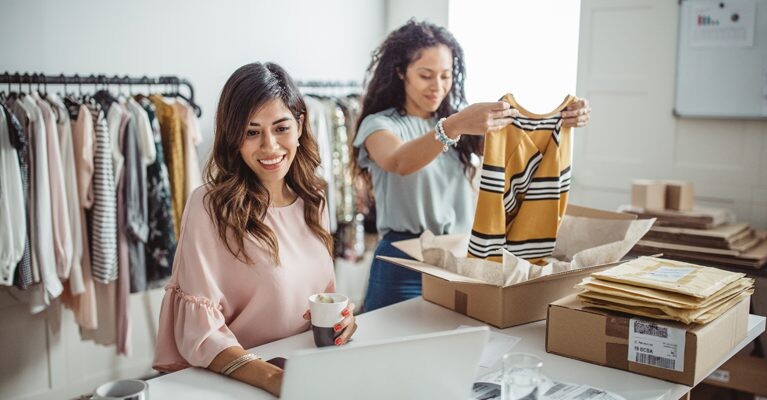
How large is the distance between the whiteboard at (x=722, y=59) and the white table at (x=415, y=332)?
5.55 feet

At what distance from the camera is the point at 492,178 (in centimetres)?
200

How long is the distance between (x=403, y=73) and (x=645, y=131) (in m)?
1.73

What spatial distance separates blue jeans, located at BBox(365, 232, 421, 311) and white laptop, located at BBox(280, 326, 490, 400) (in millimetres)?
1031

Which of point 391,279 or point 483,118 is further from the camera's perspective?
point 391,279

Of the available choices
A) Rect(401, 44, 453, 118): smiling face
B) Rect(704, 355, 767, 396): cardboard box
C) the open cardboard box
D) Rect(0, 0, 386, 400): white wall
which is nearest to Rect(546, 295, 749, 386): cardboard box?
the open cardboard box

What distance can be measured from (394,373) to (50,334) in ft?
8.46

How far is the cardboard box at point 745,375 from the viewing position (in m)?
2.87

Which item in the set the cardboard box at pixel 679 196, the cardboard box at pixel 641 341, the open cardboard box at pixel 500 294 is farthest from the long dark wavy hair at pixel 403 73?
the cardboard box at pixel 679 196

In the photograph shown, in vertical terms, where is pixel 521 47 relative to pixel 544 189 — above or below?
above

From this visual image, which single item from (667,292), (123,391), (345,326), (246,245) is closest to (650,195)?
(667,292)

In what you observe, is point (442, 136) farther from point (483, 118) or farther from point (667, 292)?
point (667, 292)

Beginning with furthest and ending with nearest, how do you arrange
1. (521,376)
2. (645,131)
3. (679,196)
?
(645,131) → (679,196) → (521,376)

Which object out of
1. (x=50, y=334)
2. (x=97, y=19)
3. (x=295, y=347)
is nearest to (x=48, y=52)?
(x=97, y=19)

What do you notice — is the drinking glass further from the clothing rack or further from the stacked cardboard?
the clothing rack
